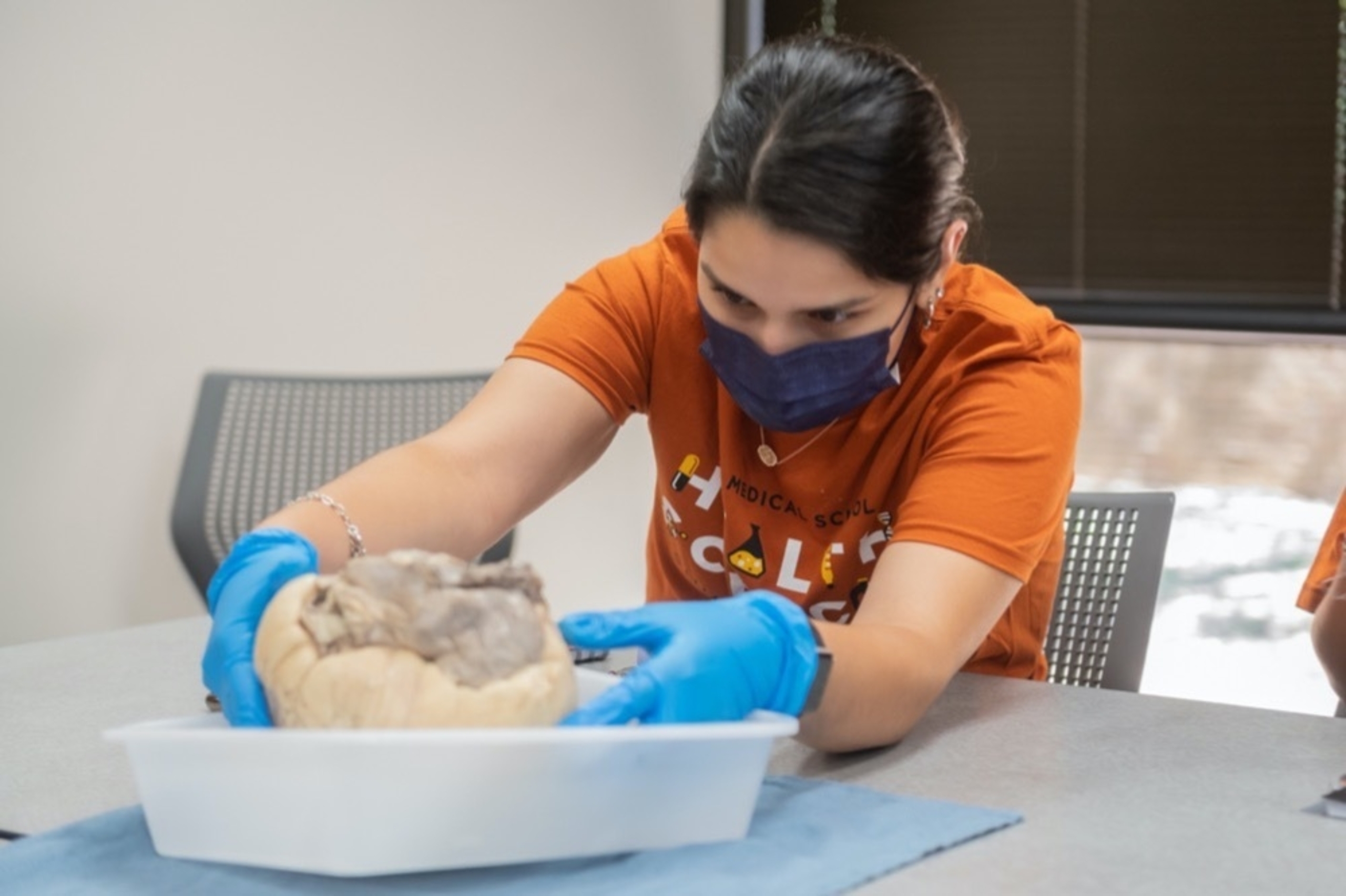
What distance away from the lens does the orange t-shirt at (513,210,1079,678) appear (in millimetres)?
1224

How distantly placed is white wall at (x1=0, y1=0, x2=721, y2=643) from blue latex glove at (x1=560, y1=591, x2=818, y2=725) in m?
1.79

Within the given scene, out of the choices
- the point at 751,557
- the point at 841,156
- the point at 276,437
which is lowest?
the point at 276,437

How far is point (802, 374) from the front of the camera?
125 centimetres

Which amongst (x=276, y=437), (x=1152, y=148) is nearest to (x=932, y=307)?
(x=276, y=437)

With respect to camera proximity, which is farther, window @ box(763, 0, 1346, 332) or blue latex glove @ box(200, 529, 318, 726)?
window @ box(763, 0, 1346, 332)

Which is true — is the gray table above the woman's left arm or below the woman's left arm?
below

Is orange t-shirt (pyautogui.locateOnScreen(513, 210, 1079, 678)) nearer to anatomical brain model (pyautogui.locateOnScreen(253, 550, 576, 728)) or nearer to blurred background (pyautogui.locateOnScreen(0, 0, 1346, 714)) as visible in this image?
anatomical brain model (pyautogui.locateOnScreen(253, 550, 576, 728))

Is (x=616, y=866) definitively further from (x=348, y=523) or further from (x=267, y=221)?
(x=267, y=221)

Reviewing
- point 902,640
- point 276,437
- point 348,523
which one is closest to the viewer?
point 902,640

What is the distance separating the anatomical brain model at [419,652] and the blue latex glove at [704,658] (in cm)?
4

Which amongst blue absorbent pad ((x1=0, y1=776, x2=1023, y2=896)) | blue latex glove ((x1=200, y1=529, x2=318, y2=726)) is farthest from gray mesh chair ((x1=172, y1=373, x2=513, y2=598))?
blue absorbent pad ((x1=0, y1=776, x2=1023, y2=896))

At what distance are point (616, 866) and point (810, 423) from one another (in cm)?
59

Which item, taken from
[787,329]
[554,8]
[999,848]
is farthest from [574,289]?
[554,8]

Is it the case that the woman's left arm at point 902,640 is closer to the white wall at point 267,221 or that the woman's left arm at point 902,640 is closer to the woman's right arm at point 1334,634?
the woman's right arm at point 1334,634
